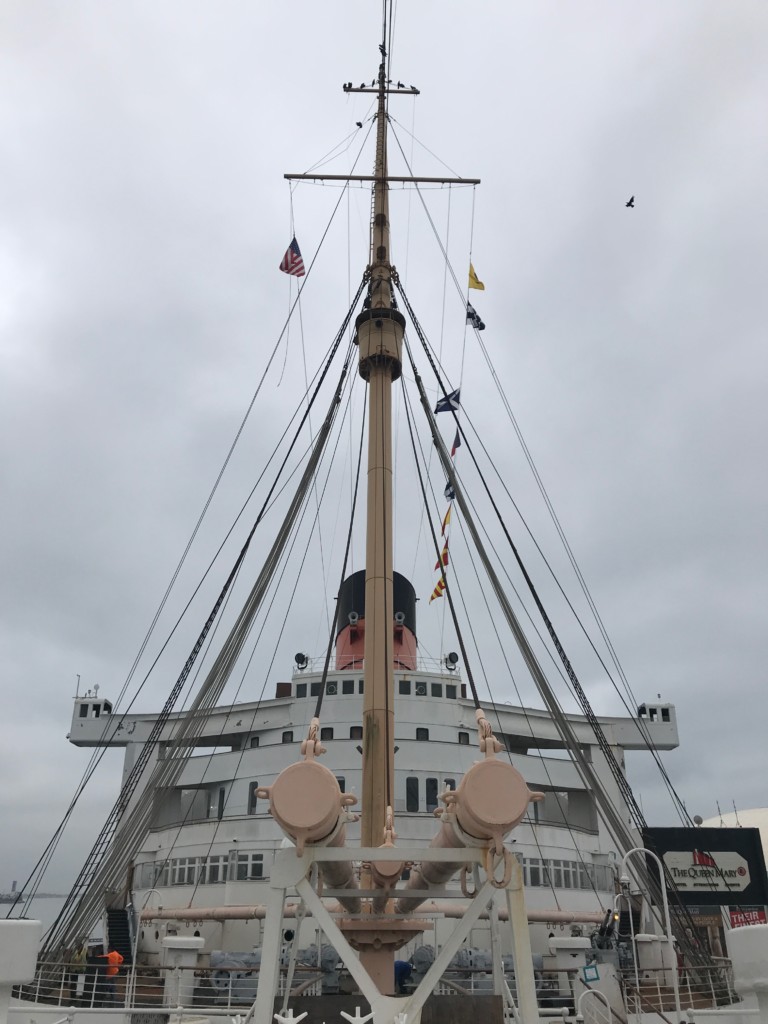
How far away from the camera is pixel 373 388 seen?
1473cm

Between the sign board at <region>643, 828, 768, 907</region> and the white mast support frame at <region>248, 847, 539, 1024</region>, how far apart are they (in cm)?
2054

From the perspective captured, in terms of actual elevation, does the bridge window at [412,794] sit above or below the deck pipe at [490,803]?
above

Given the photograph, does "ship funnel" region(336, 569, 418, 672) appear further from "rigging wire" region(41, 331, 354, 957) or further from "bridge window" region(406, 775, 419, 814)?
"rigging wire" region(41, 331, 354, 957)

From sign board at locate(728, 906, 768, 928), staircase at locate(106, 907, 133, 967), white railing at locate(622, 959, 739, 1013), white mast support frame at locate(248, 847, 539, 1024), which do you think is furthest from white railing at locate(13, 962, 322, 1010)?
sign board at locate(728, 906, 768, 928)

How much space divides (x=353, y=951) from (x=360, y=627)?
22.4 m

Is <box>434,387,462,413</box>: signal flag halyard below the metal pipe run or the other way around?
the other way around

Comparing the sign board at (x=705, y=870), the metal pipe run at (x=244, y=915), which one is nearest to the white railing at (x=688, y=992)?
the metal pipe run at (x=244, y=915)

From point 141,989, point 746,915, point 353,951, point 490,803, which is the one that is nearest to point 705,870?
point 746,915

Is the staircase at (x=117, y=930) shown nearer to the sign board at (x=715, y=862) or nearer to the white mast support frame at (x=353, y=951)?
the sign board at (x=715, y=862)

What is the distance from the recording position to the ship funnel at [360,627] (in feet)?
94.3

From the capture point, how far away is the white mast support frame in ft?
22.2

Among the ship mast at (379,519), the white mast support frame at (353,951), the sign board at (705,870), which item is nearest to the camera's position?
the white mast support frame at (353,951)

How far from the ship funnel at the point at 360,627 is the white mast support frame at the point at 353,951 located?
21.0 m

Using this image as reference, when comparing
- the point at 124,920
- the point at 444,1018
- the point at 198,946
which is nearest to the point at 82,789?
the point at 198,946
